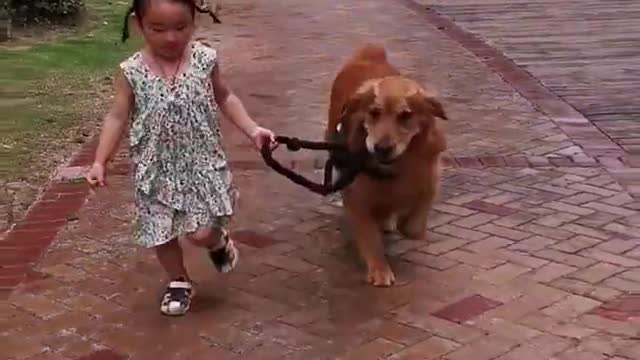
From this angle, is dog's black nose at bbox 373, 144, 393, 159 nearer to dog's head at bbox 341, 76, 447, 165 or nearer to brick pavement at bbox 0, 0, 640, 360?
dog's head at bbox 341, 76, 447, 165

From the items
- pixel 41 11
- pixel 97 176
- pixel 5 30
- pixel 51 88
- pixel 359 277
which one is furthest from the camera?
pixel 41 11

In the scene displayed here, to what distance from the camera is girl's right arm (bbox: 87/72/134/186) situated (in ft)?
13.8

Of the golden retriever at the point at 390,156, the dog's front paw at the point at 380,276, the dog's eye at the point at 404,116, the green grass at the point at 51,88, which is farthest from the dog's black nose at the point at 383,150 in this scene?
the green grass at the point at 51,88

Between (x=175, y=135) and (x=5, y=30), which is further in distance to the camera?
(x=5, y=30)

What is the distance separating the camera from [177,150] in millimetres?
4410

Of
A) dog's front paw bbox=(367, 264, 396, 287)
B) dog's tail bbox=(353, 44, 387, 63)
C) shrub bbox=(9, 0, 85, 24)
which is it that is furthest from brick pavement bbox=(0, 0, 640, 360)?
shrub bbox=(9, 0, 85, 24)

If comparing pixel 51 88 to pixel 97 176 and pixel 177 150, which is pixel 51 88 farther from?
pixel 97 176

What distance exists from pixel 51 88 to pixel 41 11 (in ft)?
11.2

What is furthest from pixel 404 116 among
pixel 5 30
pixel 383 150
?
pixel 5 30

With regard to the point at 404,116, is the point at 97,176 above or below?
below

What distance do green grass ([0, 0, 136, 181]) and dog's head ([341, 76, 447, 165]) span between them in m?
2.72

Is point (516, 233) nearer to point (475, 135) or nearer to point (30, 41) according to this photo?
point (475, 135)

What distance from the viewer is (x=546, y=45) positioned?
11.0m

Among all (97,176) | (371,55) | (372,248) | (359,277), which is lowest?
(359,277)
